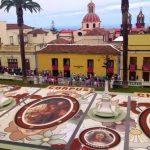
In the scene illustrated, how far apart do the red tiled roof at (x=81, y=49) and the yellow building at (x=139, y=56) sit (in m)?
2.33

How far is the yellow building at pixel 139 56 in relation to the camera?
36.8 metres

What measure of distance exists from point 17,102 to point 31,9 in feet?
44.3

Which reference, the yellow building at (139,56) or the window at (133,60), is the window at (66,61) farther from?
the window at (133,60)

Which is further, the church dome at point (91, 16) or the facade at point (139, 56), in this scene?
the church dome at point (91, 16)

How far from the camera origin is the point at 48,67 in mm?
42281

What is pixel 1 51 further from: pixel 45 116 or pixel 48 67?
pixel 45 116

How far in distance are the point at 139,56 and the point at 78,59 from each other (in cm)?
929

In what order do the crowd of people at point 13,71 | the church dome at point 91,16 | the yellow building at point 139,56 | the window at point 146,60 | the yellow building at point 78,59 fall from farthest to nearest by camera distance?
1. the church dome at point 91,16
2. the crowd of people at point 13,71
3. the yellow building at point 78,59
4. the window at point 146,60
5. the yellow building at point 139,56

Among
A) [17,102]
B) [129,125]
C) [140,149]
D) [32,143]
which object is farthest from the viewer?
[17,102]

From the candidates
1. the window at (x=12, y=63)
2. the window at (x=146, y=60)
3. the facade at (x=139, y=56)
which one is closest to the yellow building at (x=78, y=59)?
the facade at (x=139, y=56)

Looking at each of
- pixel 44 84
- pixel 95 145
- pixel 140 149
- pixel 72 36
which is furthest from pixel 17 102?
pixel 72 36

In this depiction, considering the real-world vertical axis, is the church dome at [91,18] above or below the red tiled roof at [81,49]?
above

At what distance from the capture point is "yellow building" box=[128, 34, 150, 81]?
3681 cm

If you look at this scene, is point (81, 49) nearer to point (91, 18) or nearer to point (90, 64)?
point (90, 64)
